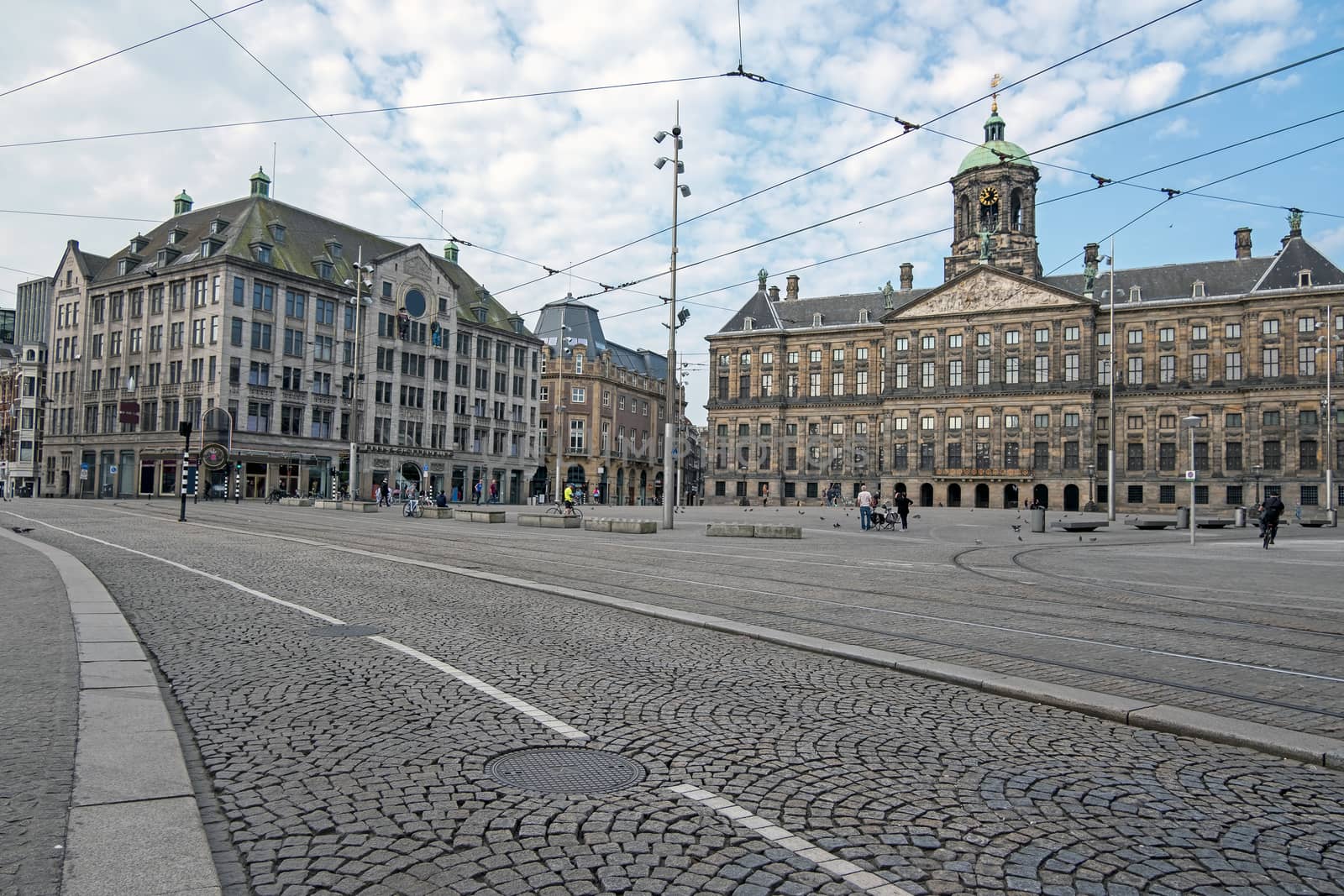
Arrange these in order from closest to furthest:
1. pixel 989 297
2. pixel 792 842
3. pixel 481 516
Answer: pixel 792 842, pixel 481 516, pixel 989 297

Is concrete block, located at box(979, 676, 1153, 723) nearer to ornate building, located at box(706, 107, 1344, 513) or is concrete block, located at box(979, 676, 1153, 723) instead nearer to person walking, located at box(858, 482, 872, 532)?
person walking, located at box(858, 482, 872, 532)

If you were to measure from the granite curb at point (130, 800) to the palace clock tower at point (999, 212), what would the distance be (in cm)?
8292

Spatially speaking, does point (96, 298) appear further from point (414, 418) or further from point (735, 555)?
point (735, 555)

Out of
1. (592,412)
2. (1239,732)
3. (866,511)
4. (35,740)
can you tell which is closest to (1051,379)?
(592,412)

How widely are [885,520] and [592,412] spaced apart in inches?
2277

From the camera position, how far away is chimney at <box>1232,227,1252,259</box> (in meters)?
80.4

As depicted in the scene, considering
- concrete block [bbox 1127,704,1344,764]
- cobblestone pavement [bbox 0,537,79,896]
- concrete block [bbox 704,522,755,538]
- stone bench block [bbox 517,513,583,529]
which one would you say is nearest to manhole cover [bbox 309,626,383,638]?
cobblestone pavement [bbox 0,537,79,896]

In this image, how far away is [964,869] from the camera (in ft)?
10.8

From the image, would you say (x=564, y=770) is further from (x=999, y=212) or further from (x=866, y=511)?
(x=999, y=212)

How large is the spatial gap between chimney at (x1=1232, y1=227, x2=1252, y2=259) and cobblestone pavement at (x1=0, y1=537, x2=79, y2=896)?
94.1 m

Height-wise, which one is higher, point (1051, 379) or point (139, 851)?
point (1051, 379)

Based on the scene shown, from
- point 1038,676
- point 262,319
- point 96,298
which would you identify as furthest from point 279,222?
point 1038,676

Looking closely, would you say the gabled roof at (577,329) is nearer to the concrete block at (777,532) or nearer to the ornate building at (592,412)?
the ornate building at (592,412)

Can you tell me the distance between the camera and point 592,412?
90.1 metres
